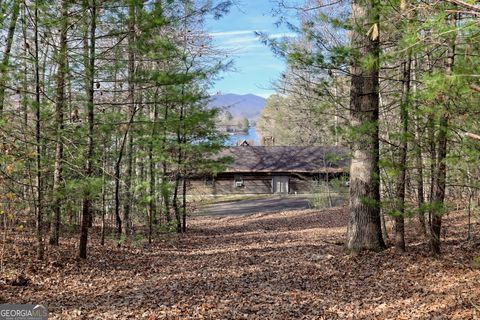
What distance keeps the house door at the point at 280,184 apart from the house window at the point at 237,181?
2.75m

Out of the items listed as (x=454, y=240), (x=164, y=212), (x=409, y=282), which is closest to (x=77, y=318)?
(x=409, y=282)

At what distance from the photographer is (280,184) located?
34.9 m

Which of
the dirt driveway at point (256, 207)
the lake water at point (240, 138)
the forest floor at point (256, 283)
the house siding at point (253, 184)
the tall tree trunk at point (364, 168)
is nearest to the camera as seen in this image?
the forest floor at point (256, 283)

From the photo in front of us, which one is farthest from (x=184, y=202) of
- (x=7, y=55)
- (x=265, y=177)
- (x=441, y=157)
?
(x=265, y=177)

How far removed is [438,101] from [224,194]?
2919 cm

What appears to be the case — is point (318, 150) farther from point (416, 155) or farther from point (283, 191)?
point (416, 155)

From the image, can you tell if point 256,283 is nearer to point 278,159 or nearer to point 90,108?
point 90,108

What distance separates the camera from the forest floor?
5.27 meters

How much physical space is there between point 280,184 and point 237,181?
3.60 meters

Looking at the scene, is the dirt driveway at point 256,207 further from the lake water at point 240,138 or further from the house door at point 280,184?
the house door at point 280,184

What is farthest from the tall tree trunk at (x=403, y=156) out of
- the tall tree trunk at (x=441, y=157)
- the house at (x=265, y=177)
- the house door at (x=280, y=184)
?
the house door at (x=280, y=184)

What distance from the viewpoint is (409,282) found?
632 centimetres

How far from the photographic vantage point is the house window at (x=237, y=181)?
114ft

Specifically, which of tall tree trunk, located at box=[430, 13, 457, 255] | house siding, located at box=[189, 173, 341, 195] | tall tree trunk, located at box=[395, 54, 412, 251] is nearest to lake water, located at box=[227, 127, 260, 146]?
house siding, located at box=[189, 173, 341, 195]
